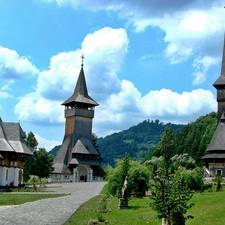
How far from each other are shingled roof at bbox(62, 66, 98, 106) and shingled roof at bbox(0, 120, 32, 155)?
75.4 ft

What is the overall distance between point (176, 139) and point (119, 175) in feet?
288

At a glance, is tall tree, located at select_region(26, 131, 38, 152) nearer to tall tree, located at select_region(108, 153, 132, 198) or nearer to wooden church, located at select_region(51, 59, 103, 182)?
wooden church, located at select_region(51, 59, 103, 182)

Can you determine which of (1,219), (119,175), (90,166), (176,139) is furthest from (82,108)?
(1,219)

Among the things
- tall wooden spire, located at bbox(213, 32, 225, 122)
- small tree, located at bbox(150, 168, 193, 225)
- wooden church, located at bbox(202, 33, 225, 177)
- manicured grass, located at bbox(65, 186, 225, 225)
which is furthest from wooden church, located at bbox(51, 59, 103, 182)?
small tree, located at bbox(150, 168, 193, 225)

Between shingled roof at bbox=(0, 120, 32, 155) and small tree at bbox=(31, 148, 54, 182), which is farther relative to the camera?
small tree at bbox=(31, 148, 54, 182)

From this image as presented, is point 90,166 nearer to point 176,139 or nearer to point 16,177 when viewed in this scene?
point 16,177

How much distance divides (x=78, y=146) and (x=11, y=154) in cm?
2340

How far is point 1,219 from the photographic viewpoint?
2016cm

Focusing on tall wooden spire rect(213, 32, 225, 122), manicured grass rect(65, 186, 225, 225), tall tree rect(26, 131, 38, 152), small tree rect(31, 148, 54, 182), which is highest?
tall wooden spire rect(213, 32, 225, 122)

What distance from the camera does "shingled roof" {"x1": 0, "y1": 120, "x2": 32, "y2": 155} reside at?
52747mm

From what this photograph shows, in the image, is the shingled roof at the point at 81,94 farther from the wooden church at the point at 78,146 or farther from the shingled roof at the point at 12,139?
the shingled roof at the point at 12,139

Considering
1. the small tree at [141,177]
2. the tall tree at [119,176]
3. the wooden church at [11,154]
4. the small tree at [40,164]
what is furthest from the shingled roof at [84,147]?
the tall tree at [119,176]

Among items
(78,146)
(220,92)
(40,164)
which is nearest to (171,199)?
(40,164)

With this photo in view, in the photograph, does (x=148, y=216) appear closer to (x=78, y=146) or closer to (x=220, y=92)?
(x=220, y=92)
